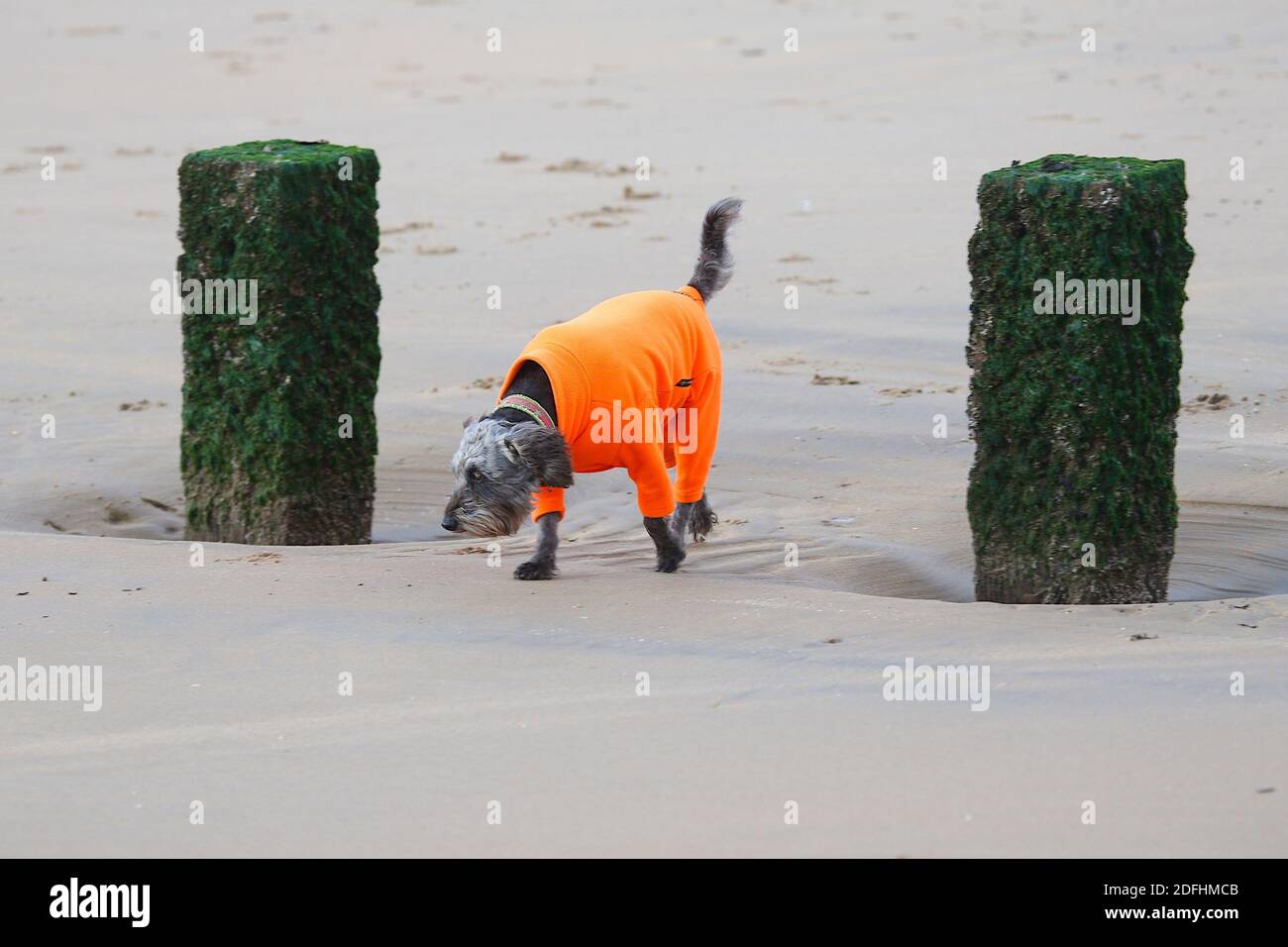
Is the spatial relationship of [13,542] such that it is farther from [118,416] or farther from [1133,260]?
[1133,260]


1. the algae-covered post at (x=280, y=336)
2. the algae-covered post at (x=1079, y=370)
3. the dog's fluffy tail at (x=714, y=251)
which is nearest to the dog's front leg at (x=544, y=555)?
the algae-covered post at (x=280, y=336)

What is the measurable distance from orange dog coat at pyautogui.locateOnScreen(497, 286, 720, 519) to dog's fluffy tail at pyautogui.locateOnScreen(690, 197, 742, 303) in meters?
0.36

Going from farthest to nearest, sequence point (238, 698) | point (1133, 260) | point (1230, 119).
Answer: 1. point (1230, 119)
2. point (1133, 260)
3. point (238, 698)

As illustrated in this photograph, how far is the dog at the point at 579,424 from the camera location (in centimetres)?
601

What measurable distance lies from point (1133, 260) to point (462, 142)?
33.0 ft

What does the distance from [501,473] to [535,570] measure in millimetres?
450

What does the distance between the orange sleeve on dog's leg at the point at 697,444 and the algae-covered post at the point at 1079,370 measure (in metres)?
1.22

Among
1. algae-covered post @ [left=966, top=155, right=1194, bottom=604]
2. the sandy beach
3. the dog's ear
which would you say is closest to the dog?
the dog's ear

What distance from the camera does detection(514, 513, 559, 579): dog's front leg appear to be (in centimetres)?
620

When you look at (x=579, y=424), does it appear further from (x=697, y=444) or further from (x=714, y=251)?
(x=714, y=251)

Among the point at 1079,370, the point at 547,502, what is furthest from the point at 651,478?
the point at 1079,370

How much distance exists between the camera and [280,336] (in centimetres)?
664

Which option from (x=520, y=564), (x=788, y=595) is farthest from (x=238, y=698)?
(x=788, y=595)

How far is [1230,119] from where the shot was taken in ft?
44.9
